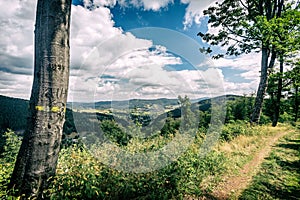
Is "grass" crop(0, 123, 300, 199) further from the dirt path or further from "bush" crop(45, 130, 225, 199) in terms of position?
the dirt path

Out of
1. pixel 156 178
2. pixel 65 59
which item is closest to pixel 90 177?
pixel 156 178

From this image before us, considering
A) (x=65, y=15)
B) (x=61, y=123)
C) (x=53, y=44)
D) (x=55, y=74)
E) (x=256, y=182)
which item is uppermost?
(x=65, y=15)

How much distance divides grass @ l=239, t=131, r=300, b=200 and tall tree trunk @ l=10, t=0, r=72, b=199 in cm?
512

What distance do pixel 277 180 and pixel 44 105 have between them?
7.43 metres

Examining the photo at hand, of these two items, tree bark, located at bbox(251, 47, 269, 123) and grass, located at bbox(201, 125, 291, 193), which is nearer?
grass, located at bbox(201, 125, 291, 193)

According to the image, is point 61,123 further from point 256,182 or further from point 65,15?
point 256,182

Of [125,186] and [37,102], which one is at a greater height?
[37,102]

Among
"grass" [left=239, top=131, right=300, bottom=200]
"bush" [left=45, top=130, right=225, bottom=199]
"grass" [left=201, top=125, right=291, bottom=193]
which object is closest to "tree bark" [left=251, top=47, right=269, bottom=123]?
"grass" [left=201, top=125, right=291, bottom=193]

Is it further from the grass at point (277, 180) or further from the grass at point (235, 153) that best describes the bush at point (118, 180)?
the grass at point (277, 180)

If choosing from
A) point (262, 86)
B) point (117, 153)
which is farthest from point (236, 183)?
point (262, 86)

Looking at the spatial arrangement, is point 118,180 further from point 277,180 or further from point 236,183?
point 277,180

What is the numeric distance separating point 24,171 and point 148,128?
4.16 m

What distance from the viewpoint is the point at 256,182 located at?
21.2ft

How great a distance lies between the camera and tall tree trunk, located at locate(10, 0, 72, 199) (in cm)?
338
